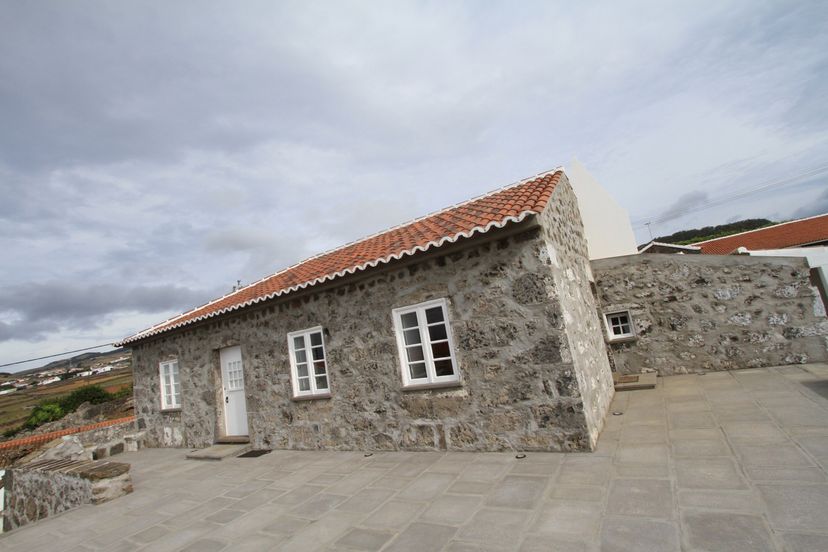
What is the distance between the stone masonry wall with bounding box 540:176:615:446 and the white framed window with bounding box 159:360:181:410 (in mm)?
9935

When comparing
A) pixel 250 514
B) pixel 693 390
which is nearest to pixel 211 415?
pixel 250 514

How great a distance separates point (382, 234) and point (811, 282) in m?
8.99

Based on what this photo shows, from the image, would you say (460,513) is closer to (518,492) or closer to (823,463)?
(518,492)

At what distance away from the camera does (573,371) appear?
490 cm

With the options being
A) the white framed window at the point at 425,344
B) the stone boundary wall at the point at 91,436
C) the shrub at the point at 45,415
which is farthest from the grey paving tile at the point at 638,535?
the shrub at the point at 45,415

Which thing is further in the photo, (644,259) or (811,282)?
(644,259)

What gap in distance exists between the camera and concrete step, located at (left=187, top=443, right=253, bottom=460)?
7.99 m

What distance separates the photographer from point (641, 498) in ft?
11.4

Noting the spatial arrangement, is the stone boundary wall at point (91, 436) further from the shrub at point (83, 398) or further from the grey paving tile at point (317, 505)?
the grey paving tile at point (317, 505)

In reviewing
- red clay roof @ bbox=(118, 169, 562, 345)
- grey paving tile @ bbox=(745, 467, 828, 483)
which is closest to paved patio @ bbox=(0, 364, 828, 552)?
grey paving tile @ bbox=(745, 467, 828, 483)

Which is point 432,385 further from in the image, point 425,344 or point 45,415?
point 45,415

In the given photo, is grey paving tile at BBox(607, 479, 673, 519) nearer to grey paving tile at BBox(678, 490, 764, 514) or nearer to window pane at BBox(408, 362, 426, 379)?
grey paving tile at BBox(678, 490, 764, 514)

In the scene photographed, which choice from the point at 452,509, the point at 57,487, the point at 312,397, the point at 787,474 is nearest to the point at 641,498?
the point at 787,474

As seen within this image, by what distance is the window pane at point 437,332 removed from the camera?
5.99 metres
